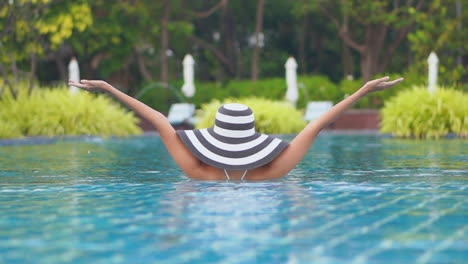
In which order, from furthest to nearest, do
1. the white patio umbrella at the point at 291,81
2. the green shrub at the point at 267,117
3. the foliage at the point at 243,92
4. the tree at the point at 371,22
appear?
the tree at the point at 371,22 < the foliage at the point at 243,92 < the white patio umbrella at the point at 291,81 < the green shrub at the point at 267,117

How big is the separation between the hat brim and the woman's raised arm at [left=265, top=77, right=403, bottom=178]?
22 centimetres

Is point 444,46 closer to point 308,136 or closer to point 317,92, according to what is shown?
point 317,92

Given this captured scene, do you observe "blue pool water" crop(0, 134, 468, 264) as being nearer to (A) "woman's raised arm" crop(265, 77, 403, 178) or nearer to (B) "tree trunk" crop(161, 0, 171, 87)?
(A) "woman's raised arm" crop(265, 77, 403, 178)

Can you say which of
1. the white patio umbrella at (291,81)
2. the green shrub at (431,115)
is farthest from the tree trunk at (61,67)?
the green shrub at (431,115)

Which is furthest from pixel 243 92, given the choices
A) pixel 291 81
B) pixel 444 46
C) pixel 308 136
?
pixel 308 136

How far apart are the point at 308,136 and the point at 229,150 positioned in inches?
36.6

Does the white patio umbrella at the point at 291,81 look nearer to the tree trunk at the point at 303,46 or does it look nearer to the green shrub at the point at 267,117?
the green shrub at the point at 267,117

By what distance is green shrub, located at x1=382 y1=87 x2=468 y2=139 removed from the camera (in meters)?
20.9

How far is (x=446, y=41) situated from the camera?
30375mm

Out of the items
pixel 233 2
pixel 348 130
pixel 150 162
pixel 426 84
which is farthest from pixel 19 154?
pixel 233 2

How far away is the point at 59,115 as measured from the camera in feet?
72.5

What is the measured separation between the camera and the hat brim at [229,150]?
31.3 ft

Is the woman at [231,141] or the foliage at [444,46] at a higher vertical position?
the foliage at [444,46]

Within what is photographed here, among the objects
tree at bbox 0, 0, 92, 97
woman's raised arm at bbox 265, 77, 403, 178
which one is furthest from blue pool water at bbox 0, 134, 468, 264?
tree at bbox 0, 0, 92, 97
